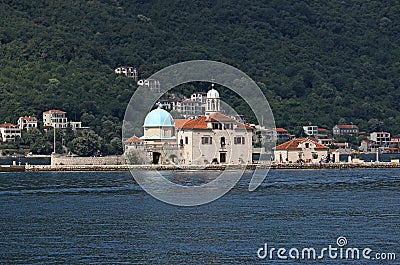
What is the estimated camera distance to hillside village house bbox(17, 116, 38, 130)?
143m

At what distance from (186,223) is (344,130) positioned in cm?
11379

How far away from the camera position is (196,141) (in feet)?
325

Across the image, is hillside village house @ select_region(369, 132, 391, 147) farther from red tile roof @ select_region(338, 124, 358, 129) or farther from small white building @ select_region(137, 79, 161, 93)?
small white building @ select_region(137, 79, 161, 93)

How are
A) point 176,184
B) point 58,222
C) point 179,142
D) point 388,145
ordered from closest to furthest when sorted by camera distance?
1. point 58,222
2. point 176,184
3. point 179,142
4. point 388,145

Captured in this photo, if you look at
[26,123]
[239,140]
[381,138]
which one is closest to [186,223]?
[239,140]

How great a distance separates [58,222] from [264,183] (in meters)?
29.0

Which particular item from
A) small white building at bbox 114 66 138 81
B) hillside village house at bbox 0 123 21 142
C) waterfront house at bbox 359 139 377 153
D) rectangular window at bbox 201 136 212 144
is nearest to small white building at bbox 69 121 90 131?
hillside village house at bbox 0 123 21 142

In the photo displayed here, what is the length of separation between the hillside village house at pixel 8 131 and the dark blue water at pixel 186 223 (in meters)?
66.3

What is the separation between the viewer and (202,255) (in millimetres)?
42938

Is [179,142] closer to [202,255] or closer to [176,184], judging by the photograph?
[176,184]

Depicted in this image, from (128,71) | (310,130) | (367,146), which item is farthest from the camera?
(128,71)

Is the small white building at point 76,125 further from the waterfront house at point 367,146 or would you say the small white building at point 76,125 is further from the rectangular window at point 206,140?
the rectangular window at point 206,140

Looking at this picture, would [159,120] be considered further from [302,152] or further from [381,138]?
[381,138]

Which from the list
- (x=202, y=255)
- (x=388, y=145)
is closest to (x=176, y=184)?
(x=202, y=255)
